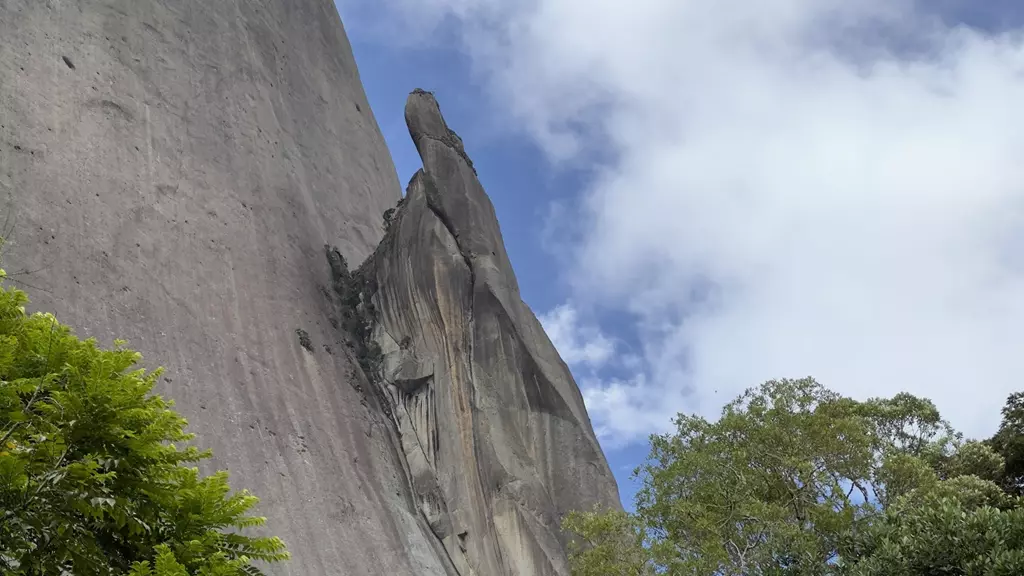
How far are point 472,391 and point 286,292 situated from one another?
6.66 meters

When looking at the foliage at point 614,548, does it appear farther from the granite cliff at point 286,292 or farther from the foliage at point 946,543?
the granite cliff at point 286,292

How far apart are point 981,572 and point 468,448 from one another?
17030mm

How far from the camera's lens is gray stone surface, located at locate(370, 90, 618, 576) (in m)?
25.1

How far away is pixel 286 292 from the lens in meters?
26.6

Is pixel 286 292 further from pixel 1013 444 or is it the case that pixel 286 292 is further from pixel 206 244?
pixel 1013 444

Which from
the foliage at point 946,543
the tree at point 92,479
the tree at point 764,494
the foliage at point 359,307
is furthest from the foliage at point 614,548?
the foliage at point 359,307

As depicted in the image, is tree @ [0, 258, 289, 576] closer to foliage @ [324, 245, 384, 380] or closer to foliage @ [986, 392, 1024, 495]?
foliage @ [324, 245, 384, 380]

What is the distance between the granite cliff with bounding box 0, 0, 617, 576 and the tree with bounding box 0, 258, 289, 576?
34.1ft

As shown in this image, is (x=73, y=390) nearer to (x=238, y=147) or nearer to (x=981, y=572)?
(x=981, y=572)

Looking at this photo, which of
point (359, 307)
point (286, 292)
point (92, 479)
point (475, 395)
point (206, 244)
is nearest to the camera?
point (92, 479)

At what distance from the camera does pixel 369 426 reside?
26281 millimetres

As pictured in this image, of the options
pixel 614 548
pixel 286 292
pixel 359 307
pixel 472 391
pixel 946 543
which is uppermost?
pixel 359 307

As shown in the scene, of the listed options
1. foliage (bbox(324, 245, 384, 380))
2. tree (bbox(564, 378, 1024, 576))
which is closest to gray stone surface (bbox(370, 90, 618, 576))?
foliage (bbox(324, 245, 384, 380))

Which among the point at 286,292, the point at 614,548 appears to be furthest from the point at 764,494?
the point at 286,292
